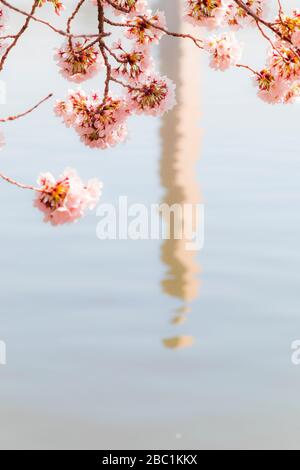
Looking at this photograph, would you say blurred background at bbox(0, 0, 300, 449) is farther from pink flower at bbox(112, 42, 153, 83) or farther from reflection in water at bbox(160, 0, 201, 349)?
pink flower at bbox(112, 42, 153, 83)

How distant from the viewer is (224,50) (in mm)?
3328

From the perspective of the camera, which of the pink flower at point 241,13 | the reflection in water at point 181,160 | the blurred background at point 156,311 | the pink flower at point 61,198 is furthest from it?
the reflection in water at point 181,160

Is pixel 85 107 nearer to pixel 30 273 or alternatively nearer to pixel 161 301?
pixel 161 301

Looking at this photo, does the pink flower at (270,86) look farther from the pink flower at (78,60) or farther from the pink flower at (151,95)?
the pink flower at (78,60)

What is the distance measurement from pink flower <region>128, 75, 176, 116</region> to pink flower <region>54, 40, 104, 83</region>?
167 millimetres

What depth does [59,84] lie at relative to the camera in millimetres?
15047

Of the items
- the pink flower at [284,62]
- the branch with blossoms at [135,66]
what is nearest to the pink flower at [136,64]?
the branch with blossoms at [135,66]

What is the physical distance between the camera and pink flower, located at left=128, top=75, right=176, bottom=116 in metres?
3.11

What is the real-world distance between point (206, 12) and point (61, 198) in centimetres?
92

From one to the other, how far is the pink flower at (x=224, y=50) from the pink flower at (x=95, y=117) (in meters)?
0.41

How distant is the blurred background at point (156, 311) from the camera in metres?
4.32

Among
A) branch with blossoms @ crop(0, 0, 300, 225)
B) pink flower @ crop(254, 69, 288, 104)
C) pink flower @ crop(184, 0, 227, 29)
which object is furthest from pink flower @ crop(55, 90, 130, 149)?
pink flower @ crop(254, 69, 288, 104)

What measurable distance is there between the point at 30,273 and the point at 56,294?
505 mm
